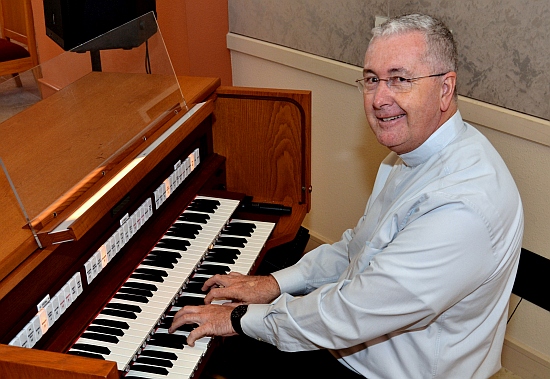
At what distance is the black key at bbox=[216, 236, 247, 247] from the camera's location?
86.4 inches

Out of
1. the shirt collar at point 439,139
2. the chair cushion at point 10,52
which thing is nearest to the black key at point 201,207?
the shirt collar at point 439,139

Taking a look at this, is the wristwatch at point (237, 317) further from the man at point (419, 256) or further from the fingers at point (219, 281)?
the fingers at point (219, 281)

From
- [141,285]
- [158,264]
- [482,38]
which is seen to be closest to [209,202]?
[158,264]

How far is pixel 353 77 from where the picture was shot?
9.62 ft

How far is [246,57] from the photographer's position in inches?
139

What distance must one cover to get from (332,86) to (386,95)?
1.45 meters

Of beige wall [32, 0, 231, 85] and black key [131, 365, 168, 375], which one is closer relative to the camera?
black key [131, 365, 168, 375]

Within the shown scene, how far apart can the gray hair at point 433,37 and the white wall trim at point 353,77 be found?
82 cm

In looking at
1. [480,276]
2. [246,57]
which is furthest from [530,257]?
[246,57]

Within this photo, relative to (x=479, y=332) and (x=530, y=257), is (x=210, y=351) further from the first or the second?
(x=530, y=257)

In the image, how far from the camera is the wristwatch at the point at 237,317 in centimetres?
179

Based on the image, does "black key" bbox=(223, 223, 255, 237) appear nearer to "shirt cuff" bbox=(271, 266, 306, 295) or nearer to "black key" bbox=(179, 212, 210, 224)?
"black key" bbox=(179, 212, 210, 224)

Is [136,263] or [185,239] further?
[185,239]

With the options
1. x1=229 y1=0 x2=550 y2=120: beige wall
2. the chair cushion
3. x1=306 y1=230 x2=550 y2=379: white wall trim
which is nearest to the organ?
x1=229 y1=0 x2=550 y2=120: beige wall
